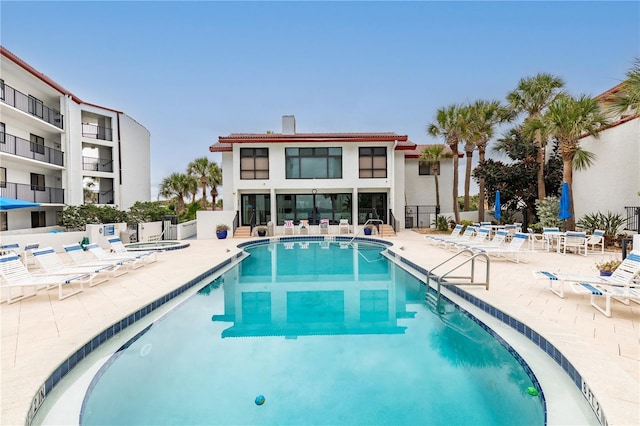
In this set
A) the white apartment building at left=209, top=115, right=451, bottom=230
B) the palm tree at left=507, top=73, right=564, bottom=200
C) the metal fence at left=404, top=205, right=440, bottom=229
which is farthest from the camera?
the metal fence at left=404, top=205, right=440, bottom=229

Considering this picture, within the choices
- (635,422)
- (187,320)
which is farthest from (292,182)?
(635,422)

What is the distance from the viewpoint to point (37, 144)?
18422mm

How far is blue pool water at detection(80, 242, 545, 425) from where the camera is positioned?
323 cm

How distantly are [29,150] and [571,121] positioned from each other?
27.5 m

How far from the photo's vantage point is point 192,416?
320cm

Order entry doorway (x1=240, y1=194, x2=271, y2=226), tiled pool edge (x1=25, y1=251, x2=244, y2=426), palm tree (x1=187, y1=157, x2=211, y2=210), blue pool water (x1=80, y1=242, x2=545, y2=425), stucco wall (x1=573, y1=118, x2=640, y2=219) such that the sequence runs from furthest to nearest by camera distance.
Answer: palm tree (x1=187, y1=157, x2=211, y2=210), entry doorway (x1=240, y1=194, x2=271, y2=226), stucco wall (x1=573, y1=118, x2=640, y2=219), blue pool water (x1=80, y1=242, x2=545, y2=425), tiled pool edge (x1=25, y1=251, x2=244, y2=426)

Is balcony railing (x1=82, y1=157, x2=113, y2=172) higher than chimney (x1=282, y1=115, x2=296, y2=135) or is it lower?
lower

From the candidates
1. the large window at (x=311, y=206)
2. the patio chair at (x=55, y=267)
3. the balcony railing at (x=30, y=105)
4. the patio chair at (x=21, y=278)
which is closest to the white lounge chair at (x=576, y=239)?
the large window at (x=311, y=206)

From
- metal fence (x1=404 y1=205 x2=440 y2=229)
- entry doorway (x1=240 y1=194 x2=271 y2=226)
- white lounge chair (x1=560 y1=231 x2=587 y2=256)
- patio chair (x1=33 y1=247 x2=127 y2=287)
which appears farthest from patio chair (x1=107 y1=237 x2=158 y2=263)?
metal fence (x1=404 y1=205 x2=440 y2=229)

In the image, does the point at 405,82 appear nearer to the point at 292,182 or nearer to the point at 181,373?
the point at 292,182

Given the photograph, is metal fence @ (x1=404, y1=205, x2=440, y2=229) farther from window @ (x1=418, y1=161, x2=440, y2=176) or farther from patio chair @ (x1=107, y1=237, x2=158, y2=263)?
patio chair @ (x1=107, y1=237, x2=158, y2=263)

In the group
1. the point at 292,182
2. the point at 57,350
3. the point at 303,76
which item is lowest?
the point at 57,350

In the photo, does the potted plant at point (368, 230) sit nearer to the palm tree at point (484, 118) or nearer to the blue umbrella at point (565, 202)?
the palm tree at point (484, 118)

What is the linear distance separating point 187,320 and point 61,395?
2.56m
